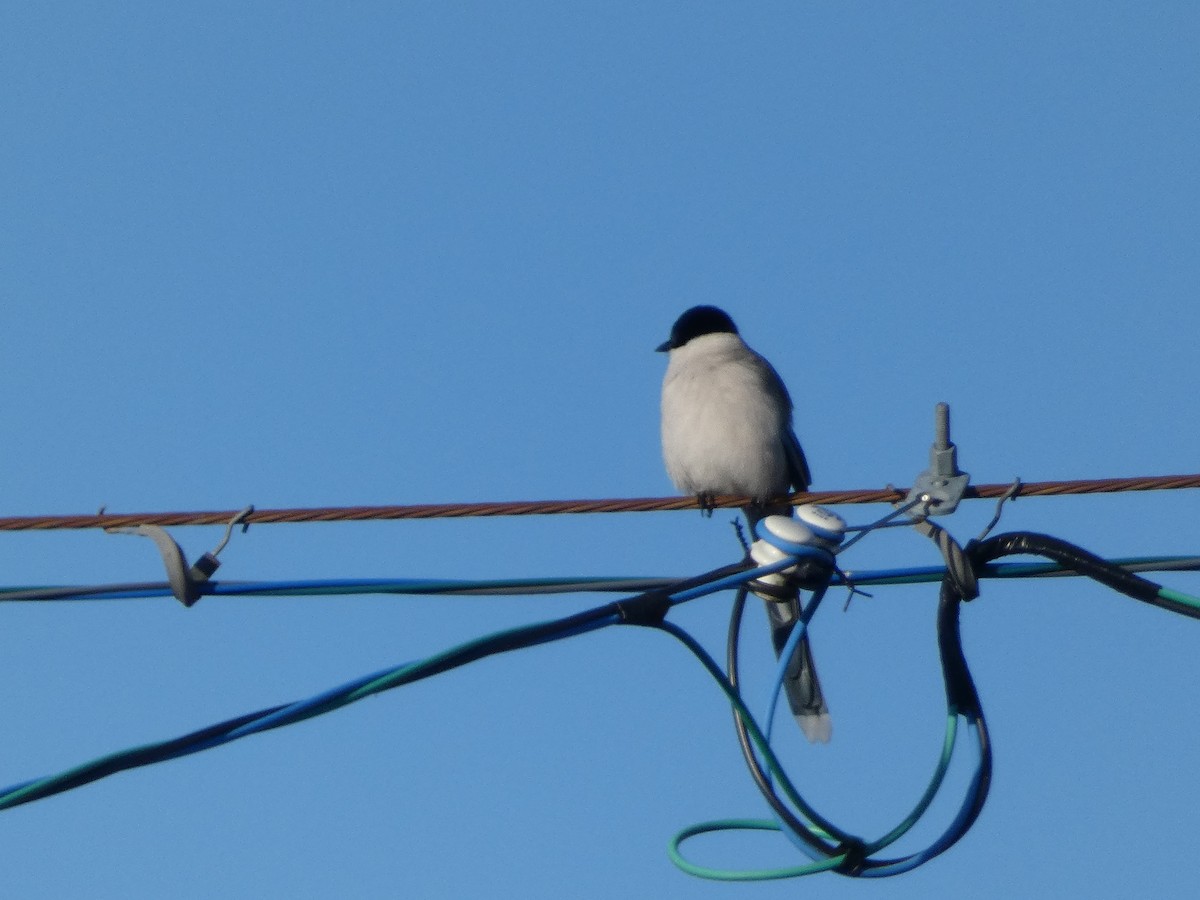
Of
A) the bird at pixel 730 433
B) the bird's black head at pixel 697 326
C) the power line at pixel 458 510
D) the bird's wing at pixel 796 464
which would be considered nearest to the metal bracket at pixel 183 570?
the power line at pixel 458 510

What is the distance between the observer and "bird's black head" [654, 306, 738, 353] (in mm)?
9289

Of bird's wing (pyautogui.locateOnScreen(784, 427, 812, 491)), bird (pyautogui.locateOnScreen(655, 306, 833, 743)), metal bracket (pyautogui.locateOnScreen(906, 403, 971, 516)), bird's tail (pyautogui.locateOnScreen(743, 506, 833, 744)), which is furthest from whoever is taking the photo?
bird's wing (pyautogui.locateOnScreen(784, 427, 812, 491))

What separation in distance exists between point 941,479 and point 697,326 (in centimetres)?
504

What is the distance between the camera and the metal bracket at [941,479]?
170 inches

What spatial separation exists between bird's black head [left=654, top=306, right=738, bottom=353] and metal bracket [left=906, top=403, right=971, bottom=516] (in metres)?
4.90

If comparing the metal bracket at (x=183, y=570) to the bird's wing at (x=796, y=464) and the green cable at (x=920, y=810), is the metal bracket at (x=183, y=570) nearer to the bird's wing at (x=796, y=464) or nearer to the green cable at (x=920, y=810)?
the green cable at (x=920, y=810)

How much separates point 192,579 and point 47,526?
57 centimetres

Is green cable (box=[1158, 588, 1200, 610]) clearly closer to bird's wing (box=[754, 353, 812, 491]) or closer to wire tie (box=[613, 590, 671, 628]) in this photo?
wire tie (box=[613, 590, 671, 628])

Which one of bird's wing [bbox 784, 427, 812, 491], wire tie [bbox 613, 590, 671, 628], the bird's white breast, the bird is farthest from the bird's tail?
wire tie [bbox 613, 590, 671, 628]

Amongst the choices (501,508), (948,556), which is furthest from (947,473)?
(501,508)

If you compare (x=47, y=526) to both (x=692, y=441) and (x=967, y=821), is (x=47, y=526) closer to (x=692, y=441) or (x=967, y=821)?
(x=967, y=821)

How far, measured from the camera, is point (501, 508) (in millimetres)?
4465

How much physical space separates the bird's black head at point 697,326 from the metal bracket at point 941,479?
490cm

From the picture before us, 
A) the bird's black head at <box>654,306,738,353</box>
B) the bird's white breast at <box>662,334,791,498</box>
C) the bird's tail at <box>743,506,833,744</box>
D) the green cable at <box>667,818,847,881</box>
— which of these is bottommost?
the green cable at <box>667,818,847,881</box>
